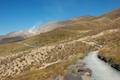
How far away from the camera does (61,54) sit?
92.1m

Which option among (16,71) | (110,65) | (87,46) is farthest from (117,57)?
(87,46)

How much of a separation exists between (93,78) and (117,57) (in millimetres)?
13941

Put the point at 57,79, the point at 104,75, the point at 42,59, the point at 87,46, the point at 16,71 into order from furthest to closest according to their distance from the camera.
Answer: the point at 87,46 → the point at 42,59 → the point at 16,71 → the point at 104,75 → the point at 57,79

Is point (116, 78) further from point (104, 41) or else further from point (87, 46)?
point (104, 41)

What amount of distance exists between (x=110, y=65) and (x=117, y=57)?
2.40 meters

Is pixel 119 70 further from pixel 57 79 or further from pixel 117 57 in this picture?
pixel 57 79

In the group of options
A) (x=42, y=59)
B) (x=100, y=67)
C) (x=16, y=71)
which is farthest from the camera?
(x=42, y=59)

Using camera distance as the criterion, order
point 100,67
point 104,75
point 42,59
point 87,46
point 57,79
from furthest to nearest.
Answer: point 87,46 < point 42,59 < point 100,67 < point 104,75 < point 57,79

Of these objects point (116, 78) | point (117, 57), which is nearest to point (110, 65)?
point (117, 57)

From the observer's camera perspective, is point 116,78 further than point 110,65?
No

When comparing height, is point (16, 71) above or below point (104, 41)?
below

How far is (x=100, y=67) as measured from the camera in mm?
55312

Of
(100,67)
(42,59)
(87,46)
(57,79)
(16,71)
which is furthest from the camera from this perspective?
(87,46)

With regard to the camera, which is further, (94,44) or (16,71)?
(94,44)
